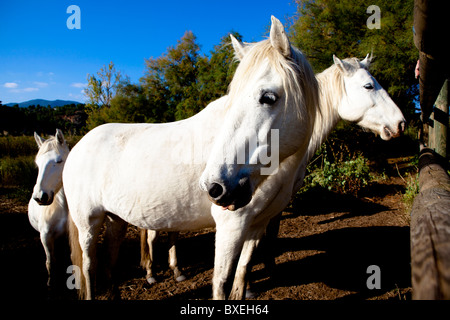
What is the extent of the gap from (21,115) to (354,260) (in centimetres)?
3649

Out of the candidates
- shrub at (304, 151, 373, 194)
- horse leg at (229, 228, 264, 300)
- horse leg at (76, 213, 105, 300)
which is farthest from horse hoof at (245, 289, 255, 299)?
shrub at (304, 151, 373, 194)

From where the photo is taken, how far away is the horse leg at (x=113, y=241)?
2.52 metres

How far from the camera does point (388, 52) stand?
4.85 metres

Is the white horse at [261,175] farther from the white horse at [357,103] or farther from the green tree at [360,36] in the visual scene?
the green tree at [360,36]

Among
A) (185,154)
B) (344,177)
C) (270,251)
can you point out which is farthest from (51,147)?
(344,177)

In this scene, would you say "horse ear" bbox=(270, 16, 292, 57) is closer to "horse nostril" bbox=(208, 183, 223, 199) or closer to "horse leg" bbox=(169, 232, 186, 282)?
"horse nostril" bbox=(208, 183, 223, 199)

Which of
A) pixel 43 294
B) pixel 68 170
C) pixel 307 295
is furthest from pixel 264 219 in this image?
pixel 43 294

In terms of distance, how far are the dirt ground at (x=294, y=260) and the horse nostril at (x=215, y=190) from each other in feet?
6.67

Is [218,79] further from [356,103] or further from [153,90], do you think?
[153,90]

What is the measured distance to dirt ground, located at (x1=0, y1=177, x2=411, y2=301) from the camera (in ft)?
9.34

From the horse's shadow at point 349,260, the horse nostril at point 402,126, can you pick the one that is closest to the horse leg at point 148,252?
the horse's shadow at point 349,260

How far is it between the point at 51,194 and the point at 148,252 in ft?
5.04

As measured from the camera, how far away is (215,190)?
1199 mm

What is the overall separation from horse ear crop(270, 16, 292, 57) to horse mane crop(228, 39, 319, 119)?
32 millimetres
